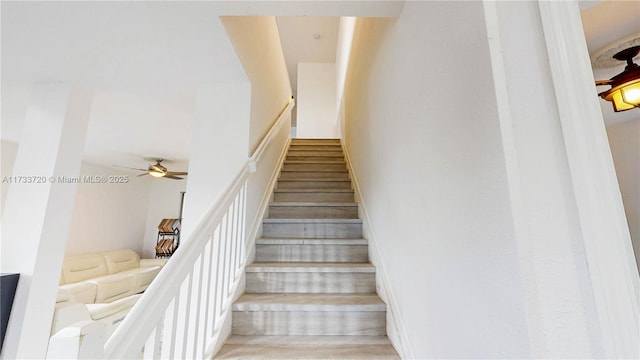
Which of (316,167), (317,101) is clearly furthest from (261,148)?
(317,101)

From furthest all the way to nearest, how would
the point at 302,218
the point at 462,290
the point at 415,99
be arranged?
1. the point at 302,218
2. the point at 415,99
3. the point at 462,290

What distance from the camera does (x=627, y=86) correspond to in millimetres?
1217

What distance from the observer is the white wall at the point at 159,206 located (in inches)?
254

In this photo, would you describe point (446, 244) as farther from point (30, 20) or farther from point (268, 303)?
point (30, 20)

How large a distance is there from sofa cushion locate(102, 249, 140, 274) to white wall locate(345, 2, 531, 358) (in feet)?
17.7

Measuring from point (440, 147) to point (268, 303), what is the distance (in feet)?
4.02

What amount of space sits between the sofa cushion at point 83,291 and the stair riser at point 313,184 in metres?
3.14

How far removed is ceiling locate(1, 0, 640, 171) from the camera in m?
1.24

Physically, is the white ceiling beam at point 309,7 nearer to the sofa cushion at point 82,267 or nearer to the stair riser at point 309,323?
the stair riser at point 309,323

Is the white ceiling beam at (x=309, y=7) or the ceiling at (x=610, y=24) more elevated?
the white ceiling beam at (x=309, y=7)

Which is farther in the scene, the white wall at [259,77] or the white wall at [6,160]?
the white wall at [6,160]

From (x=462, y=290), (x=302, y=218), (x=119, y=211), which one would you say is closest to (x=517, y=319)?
(x=462, y=290)

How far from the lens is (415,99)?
3.66 ft

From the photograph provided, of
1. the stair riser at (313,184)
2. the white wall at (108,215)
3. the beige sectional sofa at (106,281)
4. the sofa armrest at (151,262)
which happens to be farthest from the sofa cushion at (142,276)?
the stair riser at (313,184)
